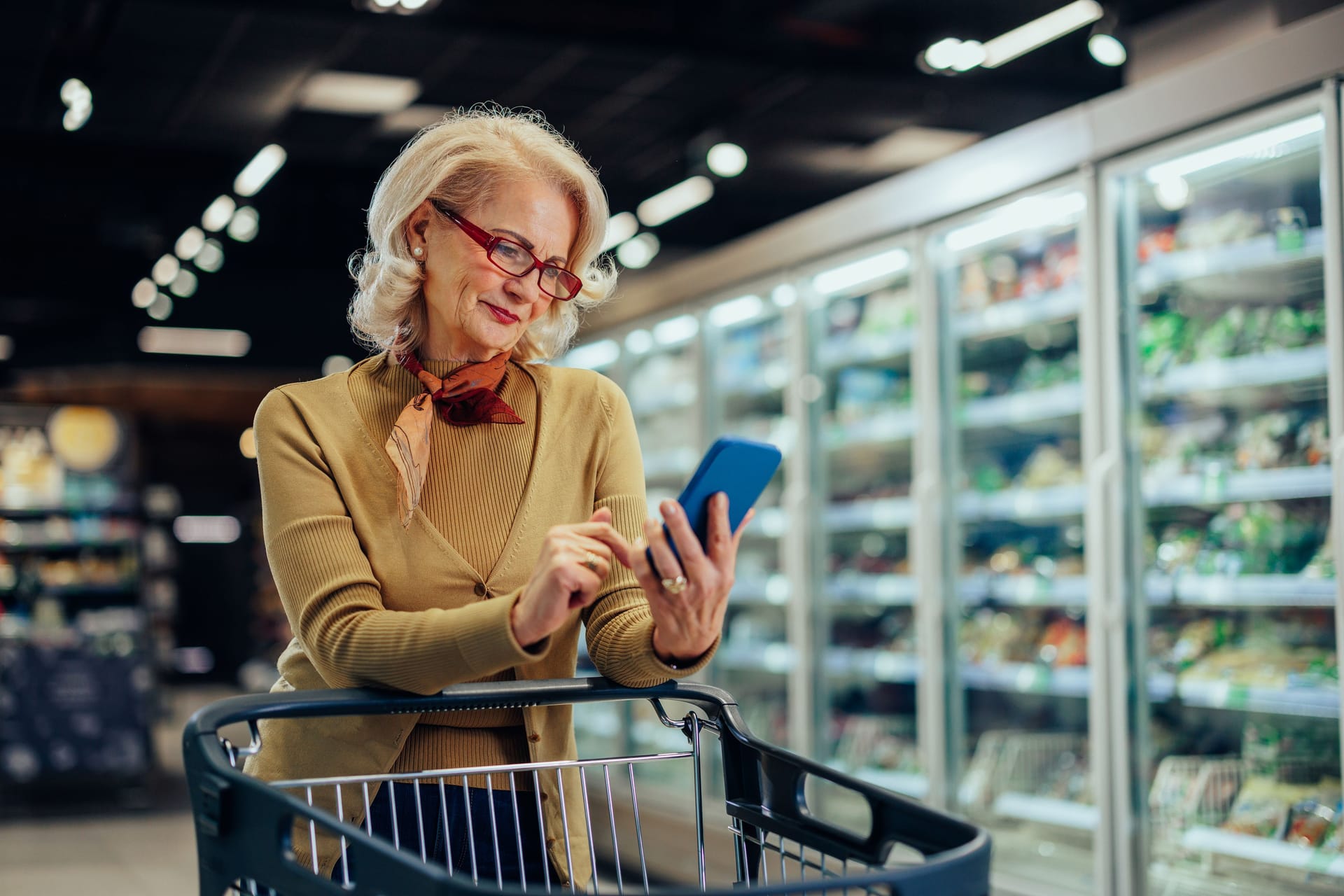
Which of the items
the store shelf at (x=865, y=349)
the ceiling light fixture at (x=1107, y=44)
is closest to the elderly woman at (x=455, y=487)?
the store shelf at (x=865, y=349)

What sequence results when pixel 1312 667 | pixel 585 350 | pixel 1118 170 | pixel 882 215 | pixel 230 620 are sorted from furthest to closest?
1. pixel 230 620
2. pixel 585 350
3. pixel 882 215
4. pixel 1118 170
5. pixel 1312 667

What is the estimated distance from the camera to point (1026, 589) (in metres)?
4.45

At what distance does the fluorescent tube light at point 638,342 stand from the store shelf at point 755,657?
1.52 m

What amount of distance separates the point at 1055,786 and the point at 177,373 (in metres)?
13.8

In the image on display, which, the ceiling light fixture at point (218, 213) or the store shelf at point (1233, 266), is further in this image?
the ceiling light fixture at point (218, 213)

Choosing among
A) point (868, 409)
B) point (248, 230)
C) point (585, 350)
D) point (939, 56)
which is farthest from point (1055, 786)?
point (248, 230)

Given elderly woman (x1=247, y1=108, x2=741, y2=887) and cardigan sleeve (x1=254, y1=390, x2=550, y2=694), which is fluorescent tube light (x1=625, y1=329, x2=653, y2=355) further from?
cardigan sleeve (x1=254, y1=390, x2=550, y2=694)

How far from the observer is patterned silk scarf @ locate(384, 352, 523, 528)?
1.35 meters

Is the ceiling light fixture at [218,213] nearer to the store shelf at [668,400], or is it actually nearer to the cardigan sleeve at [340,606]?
the store shelf at [668,400]

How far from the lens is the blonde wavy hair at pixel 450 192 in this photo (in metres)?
1.42

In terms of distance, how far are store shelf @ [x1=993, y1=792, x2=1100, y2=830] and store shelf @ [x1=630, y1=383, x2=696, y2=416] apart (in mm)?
2339

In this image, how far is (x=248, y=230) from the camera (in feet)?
33.4

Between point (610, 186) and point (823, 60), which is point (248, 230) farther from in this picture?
point (823, 60)

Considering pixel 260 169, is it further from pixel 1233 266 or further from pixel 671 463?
pixel 1233 266
